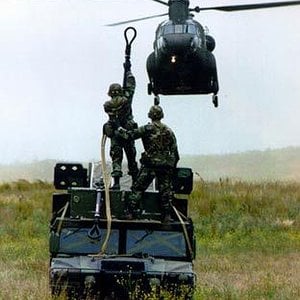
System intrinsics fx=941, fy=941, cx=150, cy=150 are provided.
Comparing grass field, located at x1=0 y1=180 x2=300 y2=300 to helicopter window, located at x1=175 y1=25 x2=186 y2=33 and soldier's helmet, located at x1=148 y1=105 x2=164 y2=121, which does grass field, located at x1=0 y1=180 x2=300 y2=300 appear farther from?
helicopter window, located at x1=175 y1=25 x2=186 y2=33

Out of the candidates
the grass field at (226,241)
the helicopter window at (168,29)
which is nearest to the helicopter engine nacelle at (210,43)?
Answer: the helicopter window at (168,29)

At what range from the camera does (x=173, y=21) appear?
20.4 m

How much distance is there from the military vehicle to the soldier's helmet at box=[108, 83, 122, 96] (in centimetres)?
93

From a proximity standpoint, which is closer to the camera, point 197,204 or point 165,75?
point 165,75

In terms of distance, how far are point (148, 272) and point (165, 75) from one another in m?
11.9

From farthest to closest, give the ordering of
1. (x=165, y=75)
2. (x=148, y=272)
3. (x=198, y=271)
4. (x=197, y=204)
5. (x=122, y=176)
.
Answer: (x=197, y=204) < (x=165, y=75) < (x=198, y=271) < (x=122, y=176) < (x=148, y=272)

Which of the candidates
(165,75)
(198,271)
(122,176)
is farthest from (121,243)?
(165,75)

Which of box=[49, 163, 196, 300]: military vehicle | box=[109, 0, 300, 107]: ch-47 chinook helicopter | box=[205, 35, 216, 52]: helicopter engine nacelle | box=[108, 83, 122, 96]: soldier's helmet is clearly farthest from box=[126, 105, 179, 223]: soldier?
box=[205, 35, 216, 52]: helicopter engine nacelle

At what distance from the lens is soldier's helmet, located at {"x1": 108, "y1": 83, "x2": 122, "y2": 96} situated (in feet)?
32.6

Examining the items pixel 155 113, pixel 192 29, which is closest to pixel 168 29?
pixel 192 29

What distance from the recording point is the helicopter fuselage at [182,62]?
63.6 ft

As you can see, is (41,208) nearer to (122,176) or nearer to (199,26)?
(199,26)

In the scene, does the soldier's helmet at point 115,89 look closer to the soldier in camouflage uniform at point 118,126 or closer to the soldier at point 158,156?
the soldier in camouflage uniform at point 118,126

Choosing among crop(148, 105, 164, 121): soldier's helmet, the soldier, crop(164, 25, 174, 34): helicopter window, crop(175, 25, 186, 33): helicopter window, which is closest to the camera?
the soldier
